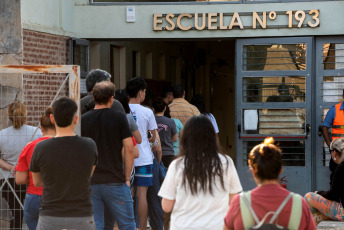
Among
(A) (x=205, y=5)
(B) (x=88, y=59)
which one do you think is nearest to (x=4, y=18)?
(B) (x=88, y=59)

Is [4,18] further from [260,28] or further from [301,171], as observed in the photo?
[301,171]

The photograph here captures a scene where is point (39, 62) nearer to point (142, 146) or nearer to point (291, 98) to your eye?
point (142, 146)

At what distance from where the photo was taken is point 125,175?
7.17 metres

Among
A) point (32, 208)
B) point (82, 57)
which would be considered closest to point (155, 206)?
point (32, 208)

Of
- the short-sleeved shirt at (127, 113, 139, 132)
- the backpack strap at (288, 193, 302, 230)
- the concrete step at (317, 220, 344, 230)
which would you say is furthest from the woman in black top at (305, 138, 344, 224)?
the backpack strap at (288, 193, 302, 230)

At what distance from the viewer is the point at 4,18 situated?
10.7 metres

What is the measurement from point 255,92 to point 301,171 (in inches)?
58.8

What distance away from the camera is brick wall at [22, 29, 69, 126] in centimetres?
1116

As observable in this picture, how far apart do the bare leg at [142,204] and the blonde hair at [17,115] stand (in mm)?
1976

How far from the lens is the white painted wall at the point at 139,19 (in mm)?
12359

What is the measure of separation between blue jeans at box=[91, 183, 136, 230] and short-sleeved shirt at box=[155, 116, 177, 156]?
107 inches

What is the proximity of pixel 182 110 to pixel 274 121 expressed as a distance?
8.15 feet

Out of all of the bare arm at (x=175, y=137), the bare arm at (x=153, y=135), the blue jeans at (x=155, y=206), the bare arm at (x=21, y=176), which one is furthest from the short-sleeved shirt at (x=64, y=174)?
the bare arm at (x=175, y=137)

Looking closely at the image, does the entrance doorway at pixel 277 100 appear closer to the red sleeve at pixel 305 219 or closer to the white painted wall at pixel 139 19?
the white painted wall at pixel 139 19
